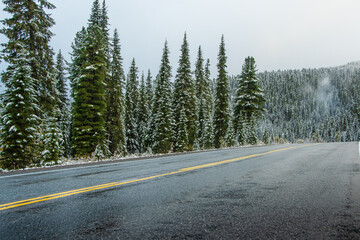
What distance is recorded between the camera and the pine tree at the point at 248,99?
1427 inches

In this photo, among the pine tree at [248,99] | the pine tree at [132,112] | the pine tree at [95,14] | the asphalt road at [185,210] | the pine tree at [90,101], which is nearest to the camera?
the asphalt road at [185,210]

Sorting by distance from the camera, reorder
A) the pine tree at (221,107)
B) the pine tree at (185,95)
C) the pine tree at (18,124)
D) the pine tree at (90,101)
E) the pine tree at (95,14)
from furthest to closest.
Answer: the pine tree at (221,107) < the pine tree at (185,95) < the pine tree at (95,14) < the pine tree at (90,101) < the pine tree at (18,124)

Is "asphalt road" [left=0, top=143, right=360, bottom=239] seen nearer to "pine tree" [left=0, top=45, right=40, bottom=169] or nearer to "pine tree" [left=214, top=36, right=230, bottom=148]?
"pine tree" [left=0, top=45, right=40, bottom=169]

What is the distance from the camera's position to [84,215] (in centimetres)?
273

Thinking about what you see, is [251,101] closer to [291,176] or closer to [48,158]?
[48,158]

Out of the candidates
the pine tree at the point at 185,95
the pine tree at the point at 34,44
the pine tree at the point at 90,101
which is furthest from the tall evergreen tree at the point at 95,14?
the pine tree at the point at 185,95

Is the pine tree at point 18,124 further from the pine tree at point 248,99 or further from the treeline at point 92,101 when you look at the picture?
the pine tree at point 248,99

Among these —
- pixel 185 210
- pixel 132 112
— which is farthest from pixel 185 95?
pixel 185 210

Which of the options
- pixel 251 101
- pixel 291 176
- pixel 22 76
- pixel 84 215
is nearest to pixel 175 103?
pixel 251 101

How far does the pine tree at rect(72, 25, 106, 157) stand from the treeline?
0.08 m

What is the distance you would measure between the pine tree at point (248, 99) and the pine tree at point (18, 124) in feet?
91.8

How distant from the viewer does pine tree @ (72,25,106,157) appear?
1961 centimetres

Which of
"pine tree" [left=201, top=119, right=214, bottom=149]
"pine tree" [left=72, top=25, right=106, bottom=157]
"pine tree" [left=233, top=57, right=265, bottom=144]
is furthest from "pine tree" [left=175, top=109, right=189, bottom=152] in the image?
"pine tree" [left=72, top=25, right=106, bottom=157]

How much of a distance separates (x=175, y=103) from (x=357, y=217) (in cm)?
3186
